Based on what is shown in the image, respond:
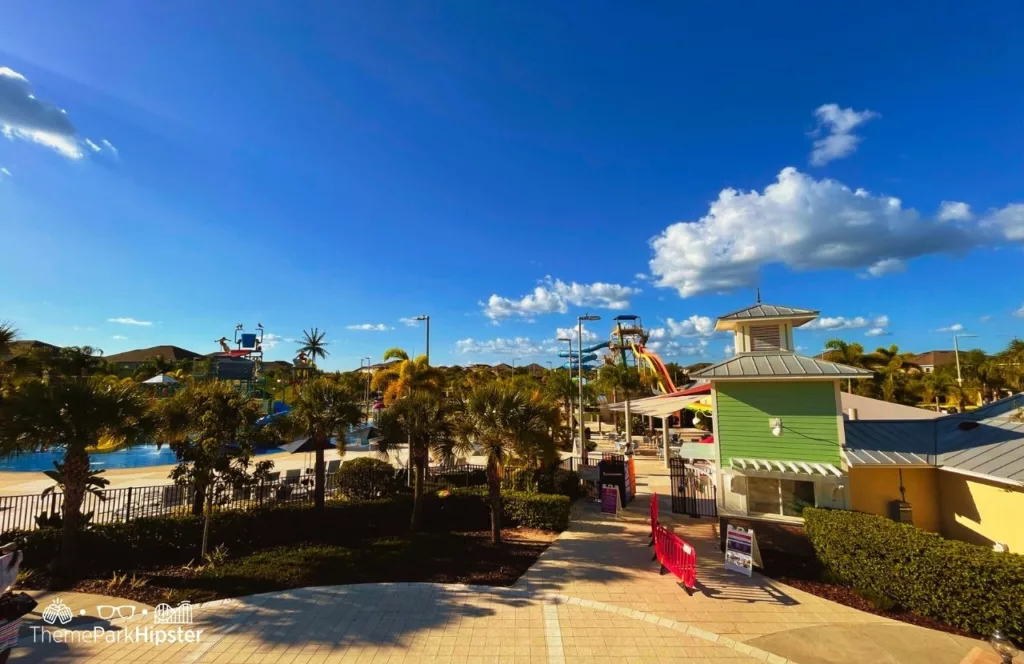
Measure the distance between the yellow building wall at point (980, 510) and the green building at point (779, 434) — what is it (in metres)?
2.35

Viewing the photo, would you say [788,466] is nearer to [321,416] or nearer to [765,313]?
[765,313]

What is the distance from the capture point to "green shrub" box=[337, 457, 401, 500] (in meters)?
14.8

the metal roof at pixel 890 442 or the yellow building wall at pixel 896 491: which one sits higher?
the metal roof at pixel 890 442

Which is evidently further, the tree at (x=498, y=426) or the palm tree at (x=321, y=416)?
the palm tree at (x=321, y=416)

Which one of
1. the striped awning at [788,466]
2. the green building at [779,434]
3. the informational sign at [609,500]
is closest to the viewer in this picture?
the striped awning at [788,466]

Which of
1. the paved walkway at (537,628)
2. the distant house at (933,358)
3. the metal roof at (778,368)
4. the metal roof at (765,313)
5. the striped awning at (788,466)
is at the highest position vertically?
the distant house at (933,358)

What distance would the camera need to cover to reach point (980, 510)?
9.41 m

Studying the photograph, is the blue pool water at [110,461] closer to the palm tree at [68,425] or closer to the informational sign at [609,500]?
the palm tree at [68,425]

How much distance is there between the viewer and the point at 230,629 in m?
7.37

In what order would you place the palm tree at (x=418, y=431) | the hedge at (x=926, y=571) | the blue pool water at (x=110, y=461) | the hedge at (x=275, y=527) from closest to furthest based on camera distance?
the hedge at (x=926, y=571) → the hedge at (x=275, y=527) → the palm tree at (x=418, y=431) → the blue pool water at (x=110, y=461)

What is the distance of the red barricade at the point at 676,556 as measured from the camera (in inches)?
342

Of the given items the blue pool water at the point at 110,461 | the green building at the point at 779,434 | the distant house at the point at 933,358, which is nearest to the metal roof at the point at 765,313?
the green building at the point at 779,434

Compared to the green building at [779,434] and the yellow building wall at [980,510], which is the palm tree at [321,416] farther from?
the yellow building wall at [980,510]

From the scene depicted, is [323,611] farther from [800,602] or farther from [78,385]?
[800,602]
